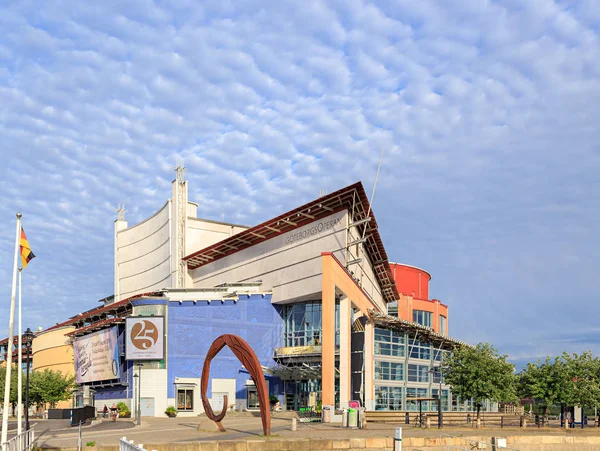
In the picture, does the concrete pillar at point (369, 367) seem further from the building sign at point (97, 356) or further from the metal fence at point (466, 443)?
the metal fence at point (466, 443)

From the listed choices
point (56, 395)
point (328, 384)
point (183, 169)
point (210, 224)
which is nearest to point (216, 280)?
point (210, 224)

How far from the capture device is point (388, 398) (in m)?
65.7

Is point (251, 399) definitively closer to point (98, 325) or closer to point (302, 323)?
point (302, 323)

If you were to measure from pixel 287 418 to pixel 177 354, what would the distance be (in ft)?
52.3

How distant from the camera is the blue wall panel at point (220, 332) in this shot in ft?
223

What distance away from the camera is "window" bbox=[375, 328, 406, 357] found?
2576 inches

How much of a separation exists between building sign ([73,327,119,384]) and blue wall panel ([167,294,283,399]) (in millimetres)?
9339

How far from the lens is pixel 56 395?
3369 inches

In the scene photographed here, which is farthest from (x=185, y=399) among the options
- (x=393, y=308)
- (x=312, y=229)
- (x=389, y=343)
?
(x=393, y=308)

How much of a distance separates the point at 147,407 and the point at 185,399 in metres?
3.69

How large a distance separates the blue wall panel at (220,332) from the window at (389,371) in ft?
37.3

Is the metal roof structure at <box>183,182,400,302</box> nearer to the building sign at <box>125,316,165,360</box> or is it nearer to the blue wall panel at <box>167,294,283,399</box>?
the blue wall panel at <box>167,294,283,399</box>

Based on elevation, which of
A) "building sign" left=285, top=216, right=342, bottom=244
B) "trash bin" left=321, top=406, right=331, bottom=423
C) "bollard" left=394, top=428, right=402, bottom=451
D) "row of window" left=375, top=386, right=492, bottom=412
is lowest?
"row of window" left=375, top=386, right=492, bottom=412

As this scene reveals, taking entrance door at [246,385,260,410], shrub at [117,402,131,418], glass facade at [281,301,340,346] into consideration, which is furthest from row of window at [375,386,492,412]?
shrub at [117,402,131,418]
